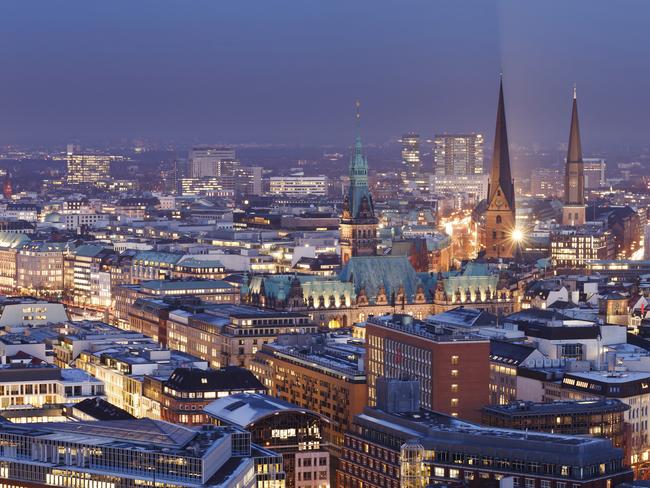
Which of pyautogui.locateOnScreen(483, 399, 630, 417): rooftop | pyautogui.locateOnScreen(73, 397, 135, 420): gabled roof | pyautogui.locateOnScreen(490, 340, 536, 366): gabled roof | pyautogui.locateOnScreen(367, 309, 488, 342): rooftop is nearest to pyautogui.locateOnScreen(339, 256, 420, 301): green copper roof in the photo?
pyautogui.locateOnScreen(367, 309, 488, 342): rooftop

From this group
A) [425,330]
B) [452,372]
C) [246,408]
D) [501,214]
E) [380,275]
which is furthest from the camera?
[501,214]

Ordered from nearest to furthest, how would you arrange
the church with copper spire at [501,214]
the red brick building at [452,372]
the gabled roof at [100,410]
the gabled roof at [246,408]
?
the gabled roof at [246,408]
the gabled roof at [100,410]
the red brick building at [452,372]
the church with copper spire at [501,214]

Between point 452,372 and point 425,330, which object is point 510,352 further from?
point 452,372

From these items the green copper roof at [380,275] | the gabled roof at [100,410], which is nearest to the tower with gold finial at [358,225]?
the green copper roof at [380,275]

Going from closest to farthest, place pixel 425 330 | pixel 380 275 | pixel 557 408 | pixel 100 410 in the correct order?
pixel 557 408 < pixel 100 410 < pixel 425 330 < pixel 380 275

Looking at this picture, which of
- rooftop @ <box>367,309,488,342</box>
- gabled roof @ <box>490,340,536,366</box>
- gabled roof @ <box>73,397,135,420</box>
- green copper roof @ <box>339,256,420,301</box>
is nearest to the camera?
gabled roof @ <box>73,397,135,420</box>

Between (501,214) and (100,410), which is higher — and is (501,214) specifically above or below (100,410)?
above

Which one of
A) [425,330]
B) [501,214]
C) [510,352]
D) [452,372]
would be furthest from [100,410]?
[501,214]

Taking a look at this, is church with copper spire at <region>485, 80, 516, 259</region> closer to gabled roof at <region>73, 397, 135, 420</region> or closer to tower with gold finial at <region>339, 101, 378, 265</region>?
tower with gold finial at <region>339, 101, 378, 265</region>

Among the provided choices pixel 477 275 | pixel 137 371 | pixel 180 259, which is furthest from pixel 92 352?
pixel 180 259

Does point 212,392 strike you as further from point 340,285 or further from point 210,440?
point 340,285

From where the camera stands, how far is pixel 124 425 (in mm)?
83500

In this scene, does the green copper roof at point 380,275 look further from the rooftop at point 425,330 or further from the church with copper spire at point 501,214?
the church with copper spire at point 501,214

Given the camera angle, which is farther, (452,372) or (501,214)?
A: (501,214)
